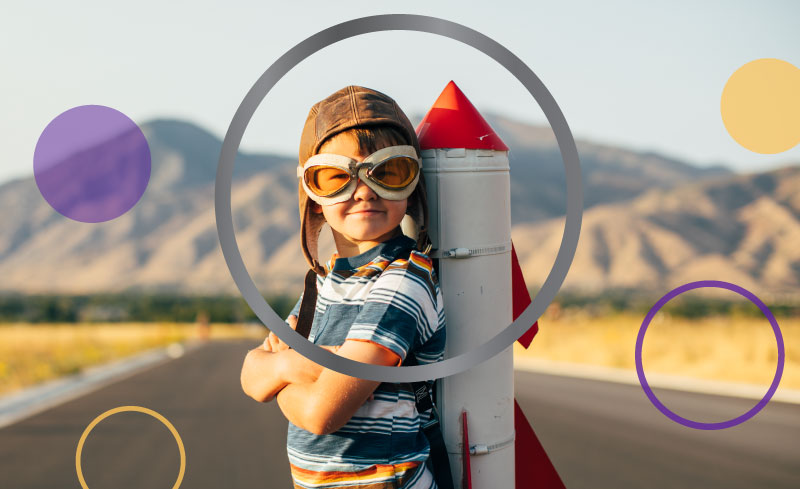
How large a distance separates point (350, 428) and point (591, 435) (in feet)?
22.6

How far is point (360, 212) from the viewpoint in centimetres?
192

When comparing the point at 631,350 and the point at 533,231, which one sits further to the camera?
the point at 533,231

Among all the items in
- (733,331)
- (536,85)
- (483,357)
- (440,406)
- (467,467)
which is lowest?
(733,331)

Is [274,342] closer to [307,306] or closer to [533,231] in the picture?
[307,306]

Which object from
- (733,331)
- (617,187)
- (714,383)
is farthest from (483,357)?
(617,187)

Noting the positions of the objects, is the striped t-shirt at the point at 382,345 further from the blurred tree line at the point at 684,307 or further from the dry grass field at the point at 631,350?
the blurred tree line at the point at 684,307

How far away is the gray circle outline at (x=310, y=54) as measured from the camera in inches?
72.5

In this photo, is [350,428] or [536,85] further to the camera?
[536,85]

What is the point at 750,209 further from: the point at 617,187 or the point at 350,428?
the point at 350,428

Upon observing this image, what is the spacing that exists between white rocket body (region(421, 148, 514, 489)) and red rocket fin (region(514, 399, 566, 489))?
7.5 inches

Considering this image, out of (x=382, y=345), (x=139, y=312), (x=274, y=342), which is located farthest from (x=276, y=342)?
(x=139, y=312)

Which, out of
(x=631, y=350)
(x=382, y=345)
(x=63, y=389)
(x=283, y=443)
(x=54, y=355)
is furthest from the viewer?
(x=54, y=355)

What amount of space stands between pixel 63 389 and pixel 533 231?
273ft

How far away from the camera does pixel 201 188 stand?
15962cm
